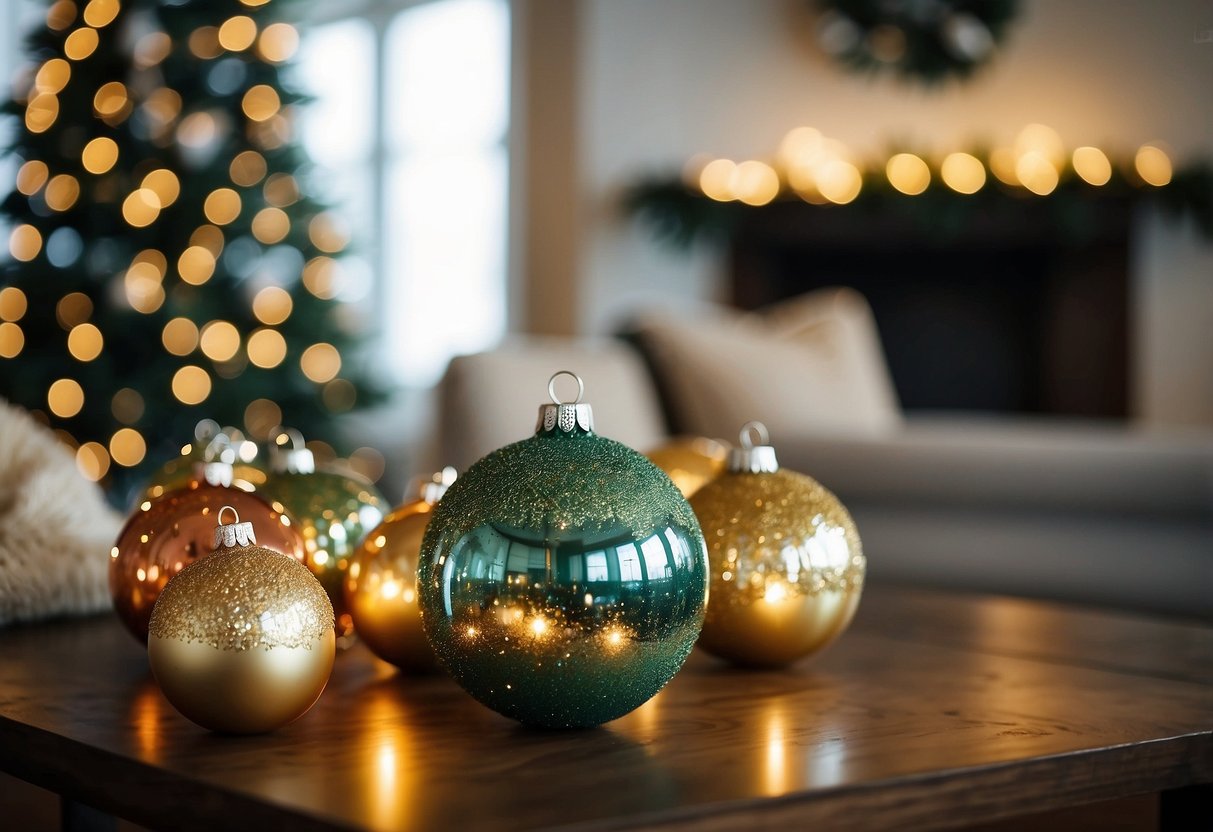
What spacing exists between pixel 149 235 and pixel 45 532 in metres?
2.92

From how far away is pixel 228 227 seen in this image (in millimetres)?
4031

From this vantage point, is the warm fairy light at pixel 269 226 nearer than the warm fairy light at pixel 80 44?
No

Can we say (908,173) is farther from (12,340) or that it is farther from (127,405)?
(12,340)

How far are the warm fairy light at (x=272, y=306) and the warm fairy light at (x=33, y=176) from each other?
2.23 ft

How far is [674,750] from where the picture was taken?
2.45 feet

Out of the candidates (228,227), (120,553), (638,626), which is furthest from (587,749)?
(228,227)

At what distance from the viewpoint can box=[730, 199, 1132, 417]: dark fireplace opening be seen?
4840 mm

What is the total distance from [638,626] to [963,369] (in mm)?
4711

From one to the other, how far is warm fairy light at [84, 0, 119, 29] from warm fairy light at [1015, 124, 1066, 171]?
3.03 metres

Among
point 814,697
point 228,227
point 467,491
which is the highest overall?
point 228,227

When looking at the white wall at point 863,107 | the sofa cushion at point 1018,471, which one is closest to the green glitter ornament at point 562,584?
the sofa cushion at point 1018,471

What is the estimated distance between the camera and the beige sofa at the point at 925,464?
2.34 m

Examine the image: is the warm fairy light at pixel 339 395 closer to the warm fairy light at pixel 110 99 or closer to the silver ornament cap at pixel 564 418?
the warm fairy light at pixel 110 99

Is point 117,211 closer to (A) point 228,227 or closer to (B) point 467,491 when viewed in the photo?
(A) point 228,227
